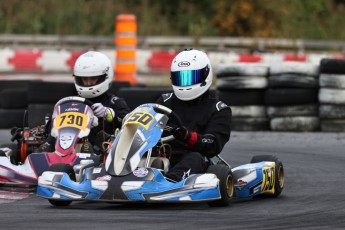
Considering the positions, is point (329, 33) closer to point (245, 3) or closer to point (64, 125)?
point (245, 3)

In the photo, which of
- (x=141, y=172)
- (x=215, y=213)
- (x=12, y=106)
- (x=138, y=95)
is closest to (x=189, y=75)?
(x=141, y=172)

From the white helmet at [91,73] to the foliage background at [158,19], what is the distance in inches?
670

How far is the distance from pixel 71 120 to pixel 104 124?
0.69 metres

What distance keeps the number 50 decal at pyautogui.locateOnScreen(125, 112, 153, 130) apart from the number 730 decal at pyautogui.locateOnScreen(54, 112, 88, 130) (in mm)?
1101

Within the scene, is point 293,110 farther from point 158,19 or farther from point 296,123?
point 158,19

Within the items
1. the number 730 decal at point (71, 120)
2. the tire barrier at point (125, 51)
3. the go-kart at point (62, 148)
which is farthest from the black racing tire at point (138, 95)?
the tire barrier at point (125, 51)

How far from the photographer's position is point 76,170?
7.73 meters

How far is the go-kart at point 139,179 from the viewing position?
6898mm

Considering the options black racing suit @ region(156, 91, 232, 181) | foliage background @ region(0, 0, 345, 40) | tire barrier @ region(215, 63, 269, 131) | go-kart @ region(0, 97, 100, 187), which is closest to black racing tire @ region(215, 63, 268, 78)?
tire barrier @ region(215, 63, 269, 131)

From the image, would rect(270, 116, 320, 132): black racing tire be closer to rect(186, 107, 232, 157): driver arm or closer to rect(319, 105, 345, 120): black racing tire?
rect(319, 105, 345, 120): black racing tire

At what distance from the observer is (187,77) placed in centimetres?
789

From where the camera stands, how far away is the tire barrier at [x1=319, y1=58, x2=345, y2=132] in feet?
41.6

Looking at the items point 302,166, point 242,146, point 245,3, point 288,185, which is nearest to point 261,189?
point 288,185

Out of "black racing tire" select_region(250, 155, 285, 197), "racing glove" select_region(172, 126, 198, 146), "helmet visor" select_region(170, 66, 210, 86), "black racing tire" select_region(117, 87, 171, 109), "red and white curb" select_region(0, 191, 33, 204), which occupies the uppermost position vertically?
"helmet visor" select_region(170, 66, 210, 86)
